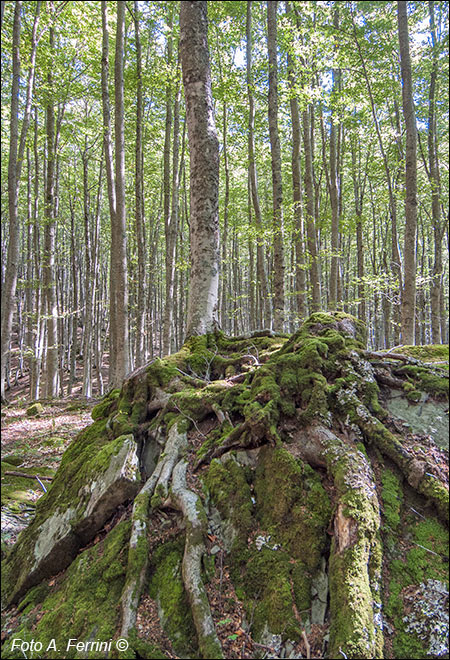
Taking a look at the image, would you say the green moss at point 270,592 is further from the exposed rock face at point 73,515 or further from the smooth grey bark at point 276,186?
the smooth grey bark at point 276,186

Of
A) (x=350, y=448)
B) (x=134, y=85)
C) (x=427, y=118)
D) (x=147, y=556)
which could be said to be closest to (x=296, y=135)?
(x=134, y=85)

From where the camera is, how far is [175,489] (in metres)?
3.06

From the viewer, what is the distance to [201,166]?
5.36m

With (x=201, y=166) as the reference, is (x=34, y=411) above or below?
below

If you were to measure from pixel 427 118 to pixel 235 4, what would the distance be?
8.31 metres

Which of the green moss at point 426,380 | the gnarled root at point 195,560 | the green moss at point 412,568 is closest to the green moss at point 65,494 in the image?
the gnarled root at point 195,560

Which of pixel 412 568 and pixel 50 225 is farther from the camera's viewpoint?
pixel 50 225

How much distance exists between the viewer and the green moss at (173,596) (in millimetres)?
2215

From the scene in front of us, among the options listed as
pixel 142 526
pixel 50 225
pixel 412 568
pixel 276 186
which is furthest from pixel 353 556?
pixel 50 225

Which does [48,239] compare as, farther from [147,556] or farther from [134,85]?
[147,556]

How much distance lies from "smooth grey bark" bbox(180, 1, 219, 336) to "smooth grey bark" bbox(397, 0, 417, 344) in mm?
4771

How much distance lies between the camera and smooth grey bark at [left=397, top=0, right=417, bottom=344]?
7746 mm

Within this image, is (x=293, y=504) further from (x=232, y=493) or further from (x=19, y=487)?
→ (x=19, y=487)

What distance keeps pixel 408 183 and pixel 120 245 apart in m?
6.90
